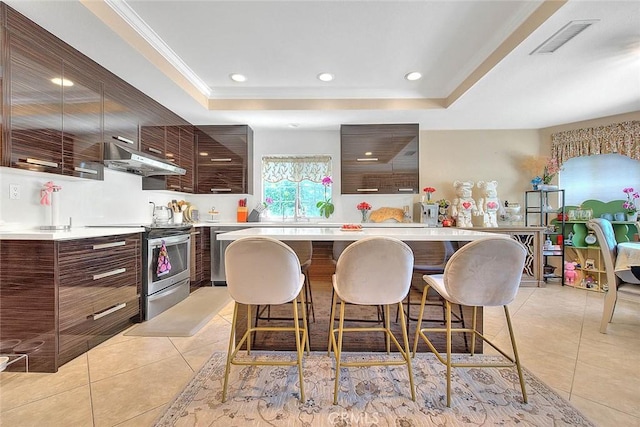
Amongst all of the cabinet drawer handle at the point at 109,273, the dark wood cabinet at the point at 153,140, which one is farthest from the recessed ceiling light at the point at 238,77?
the cabinet drawer handle at the point at 109,273

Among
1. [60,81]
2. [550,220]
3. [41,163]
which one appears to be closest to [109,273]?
[41,163]

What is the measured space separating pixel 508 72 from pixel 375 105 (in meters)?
1.40

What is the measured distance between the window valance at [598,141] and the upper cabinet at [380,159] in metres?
2.19

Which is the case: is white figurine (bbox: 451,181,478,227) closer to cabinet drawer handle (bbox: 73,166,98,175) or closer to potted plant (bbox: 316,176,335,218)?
potted plant (bbox: 316,176,335,218)

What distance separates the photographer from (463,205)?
4113 mm

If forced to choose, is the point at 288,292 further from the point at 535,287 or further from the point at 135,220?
the point at 535,287

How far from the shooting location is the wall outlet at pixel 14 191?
2053mm

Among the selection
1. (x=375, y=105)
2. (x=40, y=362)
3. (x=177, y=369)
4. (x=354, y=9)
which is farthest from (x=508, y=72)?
(x=40, y=362)

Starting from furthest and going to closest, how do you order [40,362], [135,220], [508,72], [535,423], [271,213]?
[271,213] → [135,220] → [508,72] → [40,362] → [535,423]

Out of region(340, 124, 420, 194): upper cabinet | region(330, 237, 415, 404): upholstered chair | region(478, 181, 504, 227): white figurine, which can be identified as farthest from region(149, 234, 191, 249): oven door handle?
region(478, 181, 504, 227): white figurine

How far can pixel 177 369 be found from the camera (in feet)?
6.22

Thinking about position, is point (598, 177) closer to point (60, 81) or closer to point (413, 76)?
point (413, 76)

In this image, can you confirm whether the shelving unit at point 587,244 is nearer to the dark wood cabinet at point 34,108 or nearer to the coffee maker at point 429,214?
the coffee maker at point 429,214

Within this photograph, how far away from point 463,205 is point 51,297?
4561 mm
